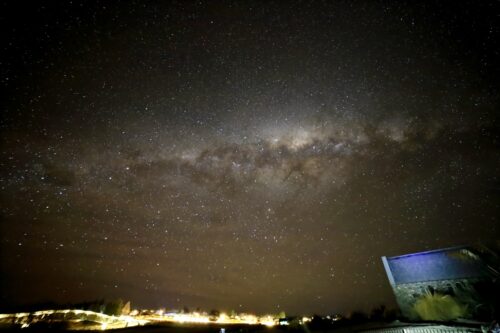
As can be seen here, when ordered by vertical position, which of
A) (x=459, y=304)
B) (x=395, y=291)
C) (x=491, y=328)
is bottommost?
(x=491, y=328)

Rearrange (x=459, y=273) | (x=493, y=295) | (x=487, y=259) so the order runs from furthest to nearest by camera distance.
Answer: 1. (x=459, y=273)
2. (x=487, y=259)
3. (x=493, y=295)

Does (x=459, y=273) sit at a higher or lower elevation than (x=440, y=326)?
higher

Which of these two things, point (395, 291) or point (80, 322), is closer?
point (395, 291)

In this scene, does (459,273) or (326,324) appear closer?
(326,324)

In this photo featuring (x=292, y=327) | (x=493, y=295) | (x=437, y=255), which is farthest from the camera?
(x=437, y=255)

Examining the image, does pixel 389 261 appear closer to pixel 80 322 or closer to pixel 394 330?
pixel 394 330

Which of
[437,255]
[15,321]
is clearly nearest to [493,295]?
[437,255]

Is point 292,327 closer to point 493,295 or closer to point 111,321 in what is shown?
point 493,295

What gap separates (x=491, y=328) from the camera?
11656 mm

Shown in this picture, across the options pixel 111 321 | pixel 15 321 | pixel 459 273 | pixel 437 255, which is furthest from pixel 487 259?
pixel 15 321

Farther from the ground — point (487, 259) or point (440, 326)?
point (487, 259)

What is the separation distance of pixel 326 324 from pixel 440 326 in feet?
24.9

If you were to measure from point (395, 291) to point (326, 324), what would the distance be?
10158 millimetres

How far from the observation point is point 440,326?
14617 mm
